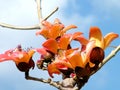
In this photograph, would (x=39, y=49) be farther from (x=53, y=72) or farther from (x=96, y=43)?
(x=96, y=43)

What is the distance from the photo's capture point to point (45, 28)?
131 cm

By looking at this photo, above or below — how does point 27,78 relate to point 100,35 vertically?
below

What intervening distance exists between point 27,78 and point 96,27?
1.03 ft

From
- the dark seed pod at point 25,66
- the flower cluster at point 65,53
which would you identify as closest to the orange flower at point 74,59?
the flower cluster at point 65,53

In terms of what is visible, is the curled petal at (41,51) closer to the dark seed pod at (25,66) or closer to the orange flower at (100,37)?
the dark seed pod at (25,66)

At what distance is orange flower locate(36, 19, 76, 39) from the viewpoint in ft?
4.20

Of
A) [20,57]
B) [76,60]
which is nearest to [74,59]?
[76,60]

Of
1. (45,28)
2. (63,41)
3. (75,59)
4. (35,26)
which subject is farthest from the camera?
(35,26)

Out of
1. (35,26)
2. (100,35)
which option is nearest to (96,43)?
(100,35)

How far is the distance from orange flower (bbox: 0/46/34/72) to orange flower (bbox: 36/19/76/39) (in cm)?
12

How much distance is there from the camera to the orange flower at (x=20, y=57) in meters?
1.21

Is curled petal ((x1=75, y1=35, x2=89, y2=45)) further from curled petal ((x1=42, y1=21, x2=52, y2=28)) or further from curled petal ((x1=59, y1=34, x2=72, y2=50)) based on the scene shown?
curled petal ((x1=42, y1=21, x2=52, y2=28))

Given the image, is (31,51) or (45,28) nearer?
(31,51)

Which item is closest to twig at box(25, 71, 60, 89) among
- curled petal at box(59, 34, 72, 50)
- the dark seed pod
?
the dark seed pod
